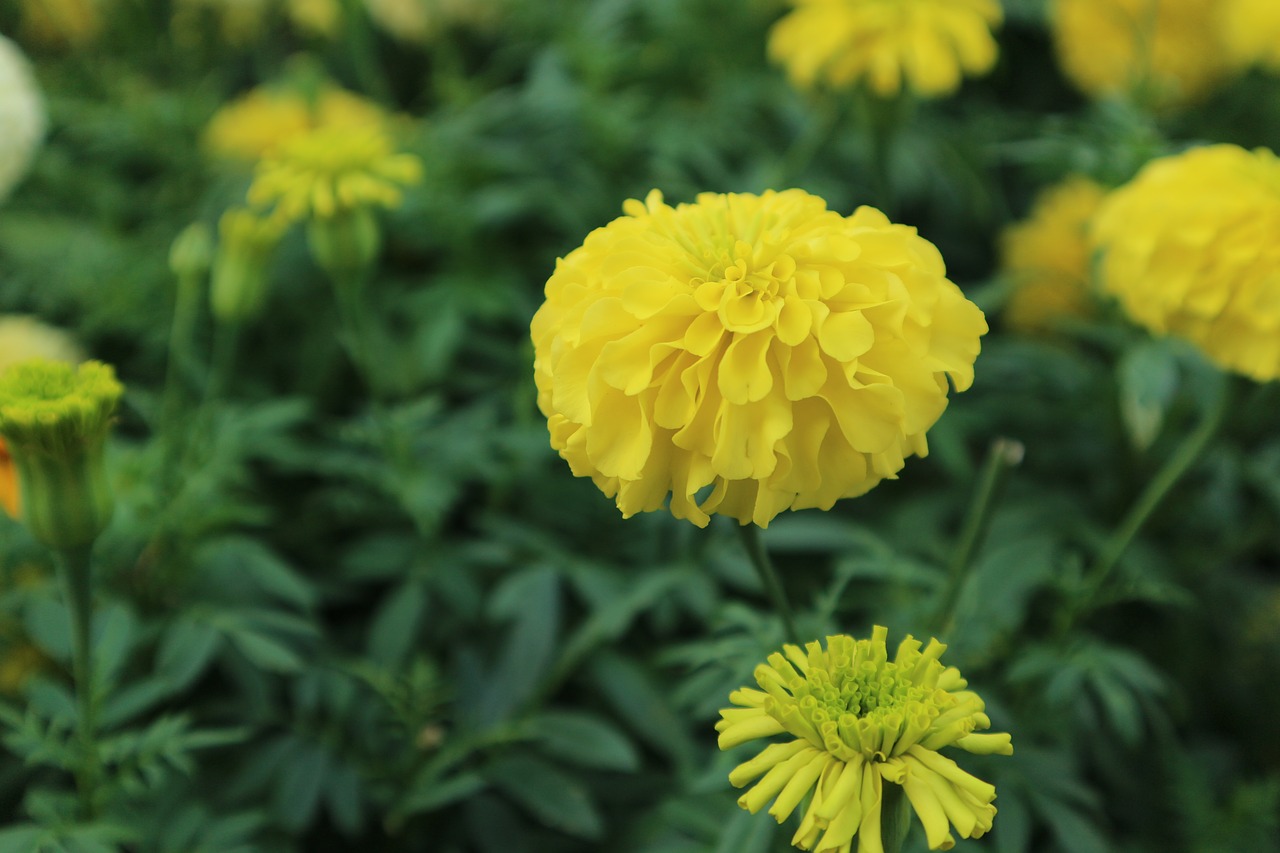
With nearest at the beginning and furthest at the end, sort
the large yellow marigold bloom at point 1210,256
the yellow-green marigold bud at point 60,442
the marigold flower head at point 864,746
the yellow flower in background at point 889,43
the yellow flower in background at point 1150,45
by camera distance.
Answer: the marigold flower head at point 864,746
the yellow-green marigold bud at point 60,442
the large yellow marigold bloom at point 1210,256
the yellow flower in background at point 889,43
the yellow flower in background at point 1150,45

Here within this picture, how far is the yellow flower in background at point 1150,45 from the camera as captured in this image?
135 centimetres

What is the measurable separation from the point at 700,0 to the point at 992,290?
0.60 meters

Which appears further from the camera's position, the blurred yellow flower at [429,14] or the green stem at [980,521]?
the blurred yellow flower at [429,14]

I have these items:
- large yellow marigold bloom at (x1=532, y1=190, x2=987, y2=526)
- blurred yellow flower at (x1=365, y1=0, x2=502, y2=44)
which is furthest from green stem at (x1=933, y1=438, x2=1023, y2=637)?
blurred yellow flower at (x1=365, y1=0, x2=502, y2=44)

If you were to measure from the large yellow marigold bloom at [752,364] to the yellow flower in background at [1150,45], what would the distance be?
89 cm

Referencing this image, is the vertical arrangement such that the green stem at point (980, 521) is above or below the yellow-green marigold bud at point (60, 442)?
below

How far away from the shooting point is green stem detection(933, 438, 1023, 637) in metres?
0.67

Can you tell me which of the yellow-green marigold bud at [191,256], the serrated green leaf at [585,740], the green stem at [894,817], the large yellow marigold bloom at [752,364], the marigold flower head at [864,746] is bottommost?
the serrated green leaf at [585,740]

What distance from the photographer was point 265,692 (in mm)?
896

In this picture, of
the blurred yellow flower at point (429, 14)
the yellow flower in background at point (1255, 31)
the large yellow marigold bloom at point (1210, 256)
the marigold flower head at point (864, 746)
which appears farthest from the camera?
the blurred yellow flower at point (429, 14)

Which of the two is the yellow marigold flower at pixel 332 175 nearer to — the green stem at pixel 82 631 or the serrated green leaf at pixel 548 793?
the green stem at pixel 82 631

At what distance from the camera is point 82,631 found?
0.69 meters

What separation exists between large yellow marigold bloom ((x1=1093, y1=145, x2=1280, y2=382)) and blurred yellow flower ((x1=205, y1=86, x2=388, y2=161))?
2.85 ft

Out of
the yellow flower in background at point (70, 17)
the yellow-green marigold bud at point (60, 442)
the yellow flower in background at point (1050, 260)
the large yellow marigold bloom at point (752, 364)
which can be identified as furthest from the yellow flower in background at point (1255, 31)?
the yellow flower in background at point (70, 17)
